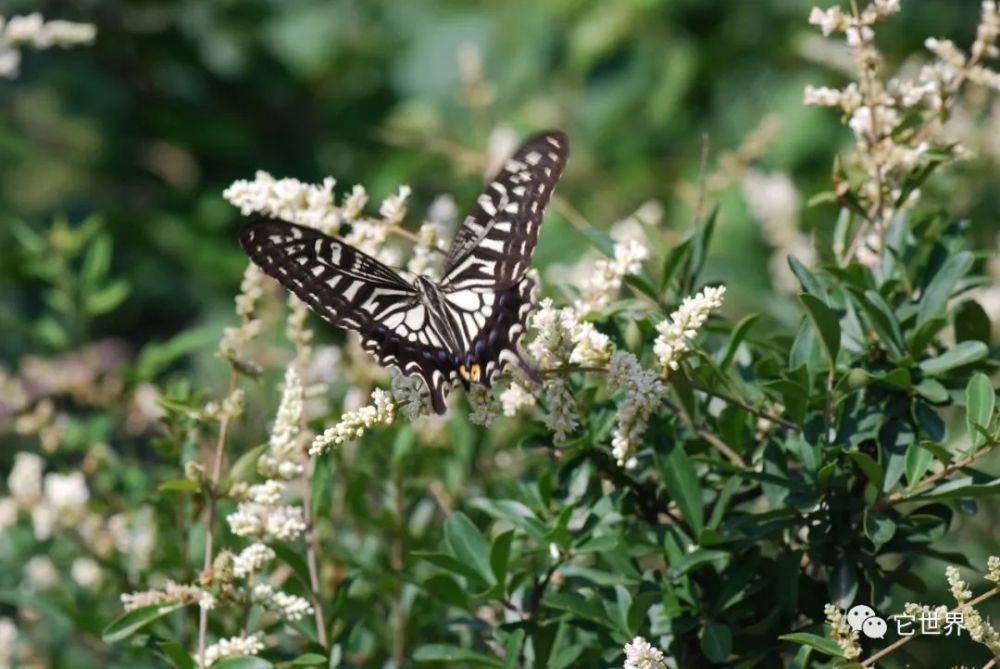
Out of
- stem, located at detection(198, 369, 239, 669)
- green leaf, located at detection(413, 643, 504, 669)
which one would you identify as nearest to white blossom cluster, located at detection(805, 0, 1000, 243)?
green leaf, located at detection(413, 643, 504, 669)

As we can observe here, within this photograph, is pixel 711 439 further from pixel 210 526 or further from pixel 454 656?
pixel 210 526

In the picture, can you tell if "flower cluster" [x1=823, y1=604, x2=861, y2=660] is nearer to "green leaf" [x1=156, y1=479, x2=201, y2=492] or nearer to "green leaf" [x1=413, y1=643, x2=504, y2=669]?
"green leaf" [x1=413, y1=643, x2=504, y2=669]

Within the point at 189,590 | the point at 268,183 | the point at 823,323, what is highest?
the point at 268,183

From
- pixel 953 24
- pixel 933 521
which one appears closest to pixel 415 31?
pixel 953 24

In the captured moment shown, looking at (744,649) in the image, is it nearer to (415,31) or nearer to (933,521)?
(933,521)

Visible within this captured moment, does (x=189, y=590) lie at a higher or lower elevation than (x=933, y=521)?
lower

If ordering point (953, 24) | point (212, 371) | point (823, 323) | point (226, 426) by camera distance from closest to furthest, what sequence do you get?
point (823, 323) < point (226, 426) < point (212, 371) < point (953, 24)
